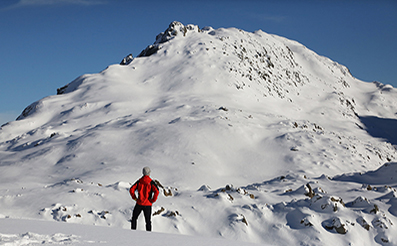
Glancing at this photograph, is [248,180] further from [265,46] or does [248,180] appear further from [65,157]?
[265,46]

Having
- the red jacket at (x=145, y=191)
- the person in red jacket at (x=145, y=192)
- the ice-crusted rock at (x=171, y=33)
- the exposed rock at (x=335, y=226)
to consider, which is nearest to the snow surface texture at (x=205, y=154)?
the exposed rock at (x=335, y=226)

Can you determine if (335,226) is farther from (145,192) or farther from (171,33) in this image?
(171,33)

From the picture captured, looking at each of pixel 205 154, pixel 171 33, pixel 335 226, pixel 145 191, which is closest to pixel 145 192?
pixel 145 191

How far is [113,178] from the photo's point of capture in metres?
12.9

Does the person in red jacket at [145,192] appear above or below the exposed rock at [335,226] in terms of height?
above

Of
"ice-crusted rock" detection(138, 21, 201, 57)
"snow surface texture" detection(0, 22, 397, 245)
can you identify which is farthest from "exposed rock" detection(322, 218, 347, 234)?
"ice-crusted rock" detection(138, 21, 201, 57)

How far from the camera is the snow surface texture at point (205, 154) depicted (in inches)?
307

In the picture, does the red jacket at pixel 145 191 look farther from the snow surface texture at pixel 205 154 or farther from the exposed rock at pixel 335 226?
the exposed rock at pixel 335 226

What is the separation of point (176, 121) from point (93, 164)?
7010mm

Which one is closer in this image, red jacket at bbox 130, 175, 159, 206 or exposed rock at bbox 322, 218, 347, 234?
red jacket at bbox 130, 175, 159, 206

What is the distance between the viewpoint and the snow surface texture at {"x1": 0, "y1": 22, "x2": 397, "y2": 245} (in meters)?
7.79

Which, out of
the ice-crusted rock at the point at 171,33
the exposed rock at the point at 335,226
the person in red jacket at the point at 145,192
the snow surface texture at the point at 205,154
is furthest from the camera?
the ice-crusted rock at the point at 171,33

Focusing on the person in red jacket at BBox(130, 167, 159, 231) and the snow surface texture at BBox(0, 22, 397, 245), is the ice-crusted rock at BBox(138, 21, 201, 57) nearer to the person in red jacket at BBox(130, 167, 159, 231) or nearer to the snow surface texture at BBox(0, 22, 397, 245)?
the snow surface texture at BBox(0, 22, 397, 245)

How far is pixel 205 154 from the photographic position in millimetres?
16703
